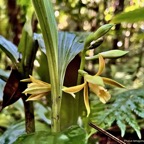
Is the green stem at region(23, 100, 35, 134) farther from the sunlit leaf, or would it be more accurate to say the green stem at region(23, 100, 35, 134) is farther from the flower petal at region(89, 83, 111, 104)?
the flower petal at region(89, 83, 111, 104)

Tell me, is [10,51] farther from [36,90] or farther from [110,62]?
[110,62]

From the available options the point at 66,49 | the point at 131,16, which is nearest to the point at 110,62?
the point at 131,16

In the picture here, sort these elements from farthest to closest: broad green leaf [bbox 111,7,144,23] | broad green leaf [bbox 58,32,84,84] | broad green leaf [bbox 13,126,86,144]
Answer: broad green leaf [bbox 111,7,144,23], broad green leaf [bbox 58,32,84,84], broad green leaf [bbox 13,126,86,144]

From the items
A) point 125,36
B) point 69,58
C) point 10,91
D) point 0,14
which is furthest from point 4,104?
point 0,14

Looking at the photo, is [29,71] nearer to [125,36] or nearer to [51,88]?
[51,88]

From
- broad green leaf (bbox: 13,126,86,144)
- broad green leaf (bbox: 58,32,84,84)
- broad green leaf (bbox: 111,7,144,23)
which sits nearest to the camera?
broad green leaf (bbox: 13,126,86,144)

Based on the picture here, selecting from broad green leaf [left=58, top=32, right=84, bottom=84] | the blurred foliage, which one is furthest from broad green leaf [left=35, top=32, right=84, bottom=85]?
the blurred foliage
